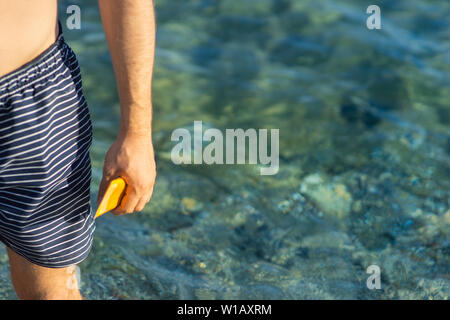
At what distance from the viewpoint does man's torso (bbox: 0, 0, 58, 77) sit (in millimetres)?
1701

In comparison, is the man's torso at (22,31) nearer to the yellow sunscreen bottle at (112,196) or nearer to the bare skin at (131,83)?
the bare skin at (131,83)

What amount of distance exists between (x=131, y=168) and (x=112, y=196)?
0.12 metres

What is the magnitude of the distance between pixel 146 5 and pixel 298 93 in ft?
9.83

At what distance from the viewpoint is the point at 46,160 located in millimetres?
1830

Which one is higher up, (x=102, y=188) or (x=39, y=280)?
(x=102, y=188)

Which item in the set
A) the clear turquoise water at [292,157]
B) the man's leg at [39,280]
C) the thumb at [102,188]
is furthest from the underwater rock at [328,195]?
the thumb at [102,188]

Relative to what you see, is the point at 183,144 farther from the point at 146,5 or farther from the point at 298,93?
the point at 146,5

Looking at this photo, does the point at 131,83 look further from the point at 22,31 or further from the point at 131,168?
the point at 22,31

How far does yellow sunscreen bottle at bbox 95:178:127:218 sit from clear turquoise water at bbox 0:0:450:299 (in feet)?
3.61

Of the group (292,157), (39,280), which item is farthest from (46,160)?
(292,157)

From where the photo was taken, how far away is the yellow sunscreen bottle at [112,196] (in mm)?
1956

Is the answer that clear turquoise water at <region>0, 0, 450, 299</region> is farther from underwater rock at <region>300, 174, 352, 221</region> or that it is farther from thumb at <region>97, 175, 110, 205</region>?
thumb at <region>97, 175, 110, 205</region>

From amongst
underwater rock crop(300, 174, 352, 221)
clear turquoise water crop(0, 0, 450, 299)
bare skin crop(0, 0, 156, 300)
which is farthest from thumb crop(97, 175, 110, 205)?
underwater rock crop(300, 174, 352, 221)

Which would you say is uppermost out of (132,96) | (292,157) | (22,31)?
(22,31)
